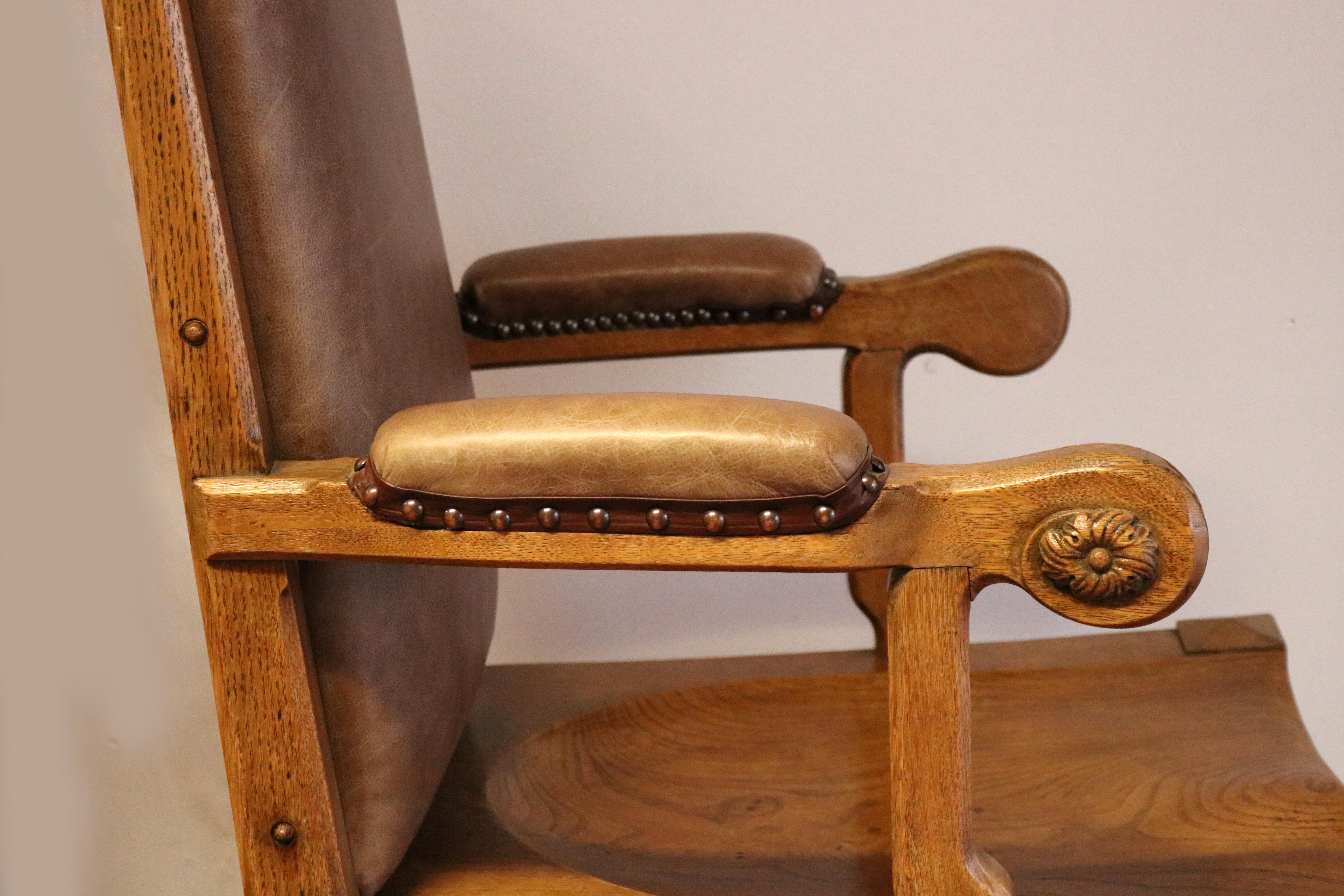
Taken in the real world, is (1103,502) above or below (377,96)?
below

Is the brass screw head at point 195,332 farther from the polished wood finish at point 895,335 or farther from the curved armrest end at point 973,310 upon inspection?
the curved armrest end at point 973,310

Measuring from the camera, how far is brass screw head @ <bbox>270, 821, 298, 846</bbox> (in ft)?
2.42

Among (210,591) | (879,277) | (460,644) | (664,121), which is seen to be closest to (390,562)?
(210,591)

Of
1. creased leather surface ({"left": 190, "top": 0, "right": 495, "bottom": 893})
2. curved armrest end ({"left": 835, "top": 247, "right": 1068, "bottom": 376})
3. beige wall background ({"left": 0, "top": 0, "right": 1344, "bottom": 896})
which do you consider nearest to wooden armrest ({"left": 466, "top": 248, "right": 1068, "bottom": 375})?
curved armrest end ({"left": 835, "top": 247, "right": 1068, "bottom": 376})

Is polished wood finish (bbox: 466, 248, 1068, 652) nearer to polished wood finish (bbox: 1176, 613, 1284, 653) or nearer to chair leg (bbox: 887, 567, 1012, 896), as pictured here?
polished wood finish (bbox: 1176, 613, 1284, 653)

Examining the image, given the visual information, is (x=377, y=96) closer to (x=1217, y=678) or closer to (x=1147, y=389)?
(x=1217, y=678)

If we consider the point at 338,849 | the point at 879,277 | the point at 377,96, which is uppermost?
the point at 377,96

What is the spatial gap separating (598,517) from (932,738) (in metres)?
0.20

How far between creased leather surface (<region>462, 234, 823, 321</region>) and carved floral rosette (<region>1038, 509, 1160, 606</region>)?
49 cm

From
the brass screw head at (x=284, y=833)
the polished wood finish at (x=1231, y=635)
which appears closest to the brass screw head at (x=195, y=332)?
the brass screw head at (x=284, y=833)

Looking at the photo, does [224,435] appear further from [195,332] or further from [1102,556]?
[1102,556]

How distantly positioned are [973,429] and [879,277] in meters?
0.51

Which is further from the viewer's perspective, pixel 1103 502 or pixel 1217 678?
pixel 1217 678

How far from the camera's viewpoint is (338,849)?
2.45 feet
